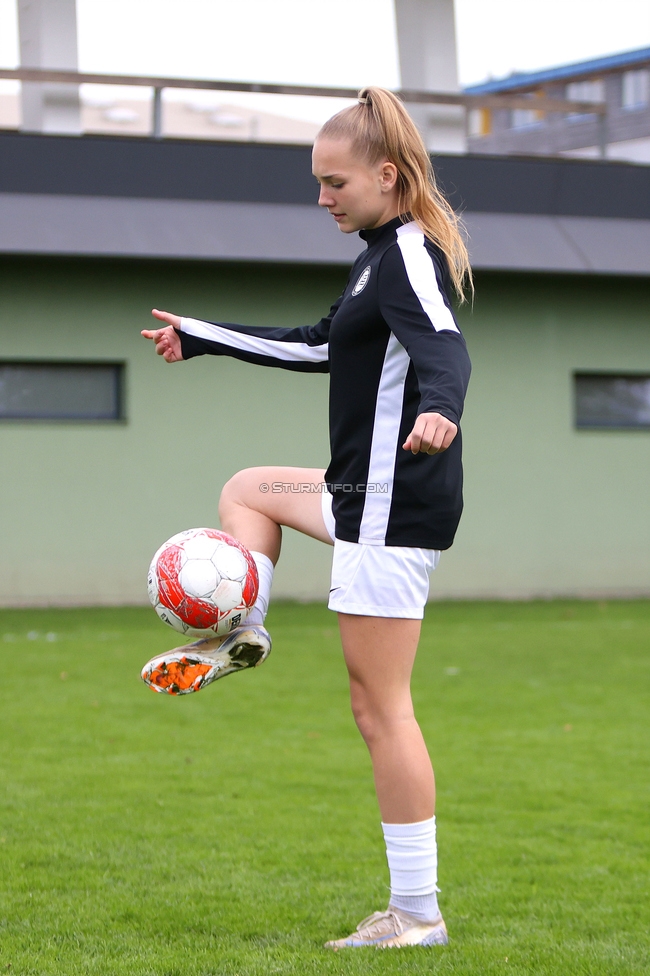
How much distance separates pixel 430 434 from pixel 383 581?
1.87ft

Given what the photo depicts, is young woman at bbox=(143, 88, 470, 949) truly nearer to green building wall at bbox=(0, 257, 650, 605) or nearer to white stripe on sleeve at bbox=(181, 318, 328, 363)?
white stripe on sleeve at bbox=(181, 318, 328, 363)

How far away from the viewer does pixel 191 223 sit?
494 inches

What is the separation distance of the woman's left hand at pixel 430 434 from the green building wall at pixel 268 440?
418 inches

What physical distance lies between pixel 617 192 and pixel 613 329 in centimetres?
167

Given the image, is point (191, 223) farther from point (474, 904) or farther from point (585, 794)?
point (474, 904)

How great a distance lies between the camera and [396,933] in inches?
121

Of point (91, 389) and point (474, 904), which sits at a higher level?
point (91, 389)

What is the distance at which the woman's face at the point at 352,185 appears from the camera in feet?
9.53

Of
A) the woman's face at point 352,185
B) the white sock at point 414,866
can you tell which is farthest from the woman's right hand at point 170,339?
the white sock at point 414,866

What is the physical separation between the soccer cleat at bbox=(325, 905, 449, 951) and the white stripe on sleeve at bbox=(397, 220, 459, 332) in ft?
5.10

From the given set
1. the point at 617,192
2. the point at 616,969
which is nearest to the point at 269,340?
the point at 616,969

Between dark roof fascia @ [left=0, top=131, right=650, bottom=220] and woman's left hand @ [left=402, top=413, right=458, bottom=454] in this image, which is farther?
dark roof fascia @ [left=0, top=131, right=650, bottom=220]

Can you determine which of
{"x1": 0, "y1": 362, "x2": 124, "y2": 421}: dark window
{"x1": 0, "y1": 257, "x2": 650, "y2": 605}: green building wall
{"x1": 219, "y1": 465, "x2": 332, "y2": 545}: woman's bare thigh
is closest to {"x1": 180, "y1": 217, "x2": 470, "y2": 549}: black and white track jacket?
{"x1": 219, "y1": 465, "x2": 332, "y2": 545}: woman's bare thigh

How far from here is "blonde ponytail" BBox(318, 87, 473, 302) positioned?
290 centimetres
